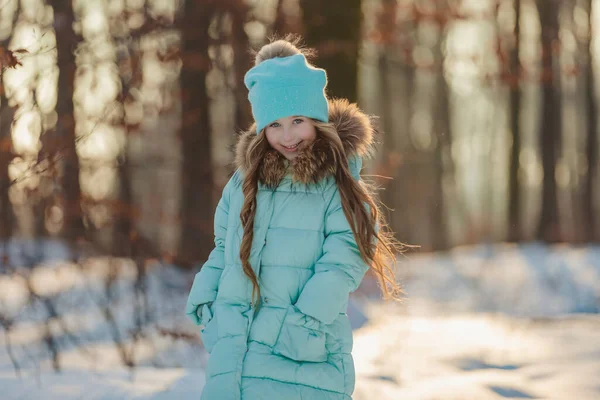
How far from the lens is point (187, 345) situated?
6973 millimetres

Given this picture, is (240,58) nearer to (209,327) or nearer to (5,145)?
(5,145)

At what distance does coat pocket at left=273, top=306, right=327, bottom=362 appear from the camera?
314 centimetres

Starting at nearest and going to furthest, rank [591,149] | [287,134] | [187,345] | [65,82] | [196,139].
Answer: [287,134] → [65,82] → [187,345] → [196,139] → [591,149]

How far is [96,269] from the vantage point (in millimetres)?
6762

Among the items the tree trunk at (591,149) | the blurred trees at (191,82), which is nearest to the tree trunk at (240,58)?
the blurred trees at (191,82)

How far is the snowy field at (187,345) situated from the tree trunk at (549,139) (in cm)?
1108

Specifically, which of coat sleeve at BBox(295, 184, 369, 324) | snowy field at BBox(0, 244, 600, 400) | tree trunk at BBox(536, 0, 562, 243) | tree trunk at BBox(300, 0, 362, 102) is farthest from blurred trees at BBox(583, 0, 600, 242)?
coat sleeve at BBox(295, 184, 369, 324)

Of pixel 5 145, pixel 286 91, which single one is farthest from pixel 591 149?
pixel 286 91

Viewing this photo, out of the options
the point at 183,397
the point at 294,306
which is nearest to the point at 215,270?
the point at 294,306

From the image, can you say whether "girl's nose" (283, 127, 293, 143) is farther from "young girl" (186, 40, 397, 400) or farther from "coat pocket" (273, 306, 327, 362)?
"coat pocket" (273, 306, 327, 362)

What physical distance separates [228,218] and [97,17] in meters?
3.38

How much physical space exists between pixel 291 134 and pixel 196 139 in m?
5.27

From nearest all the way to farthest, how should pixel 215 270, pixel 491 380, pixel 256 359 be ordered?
pixel 256 359, pixel 215 270, pixel 491 380

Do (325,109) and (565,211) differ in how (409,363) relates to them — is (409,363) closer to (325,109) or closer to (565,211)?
(325,109)
